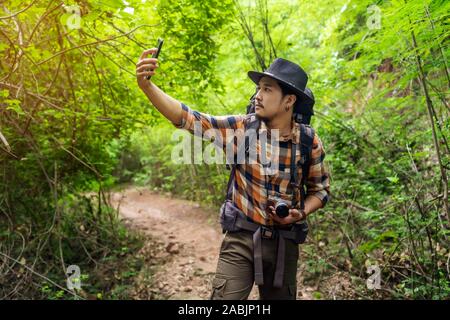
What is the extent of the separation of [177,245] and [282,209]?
5401 mm

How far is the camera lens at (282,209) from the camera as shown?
248 cm

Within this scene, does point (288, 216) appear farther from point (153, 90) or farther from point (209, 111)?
point (209, 111)

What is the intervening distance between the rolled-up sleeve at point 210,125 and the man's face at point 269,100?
161 mm

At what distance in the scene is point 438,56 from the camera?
3.45 meters

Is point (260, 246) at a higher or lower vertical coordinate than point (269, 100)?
lower

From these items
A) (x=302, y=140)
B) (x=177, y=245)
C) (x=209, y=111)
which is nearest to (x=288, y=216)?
(x=302, y=140)

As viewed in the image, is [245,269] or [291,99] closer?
[245,269]

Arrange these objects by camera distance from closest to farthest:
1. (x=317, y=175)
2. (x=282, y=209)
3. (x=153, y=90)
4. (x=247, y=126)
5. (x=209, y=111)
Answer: (x=153, y=90) < (x=282, y=209) < (x=247, y=126) < (x=317, y=175) < (x=209, y=111)

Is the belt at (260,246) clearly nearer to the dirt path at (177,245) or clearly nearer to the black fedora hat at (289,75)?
the black fedora hat at (289,75)

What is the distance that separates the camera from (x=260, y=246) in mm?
2570

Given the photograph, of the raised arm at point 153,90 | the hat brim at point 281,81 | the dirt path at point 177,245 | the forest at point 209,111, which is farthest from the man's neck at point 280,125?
the dirt path at point 177,245

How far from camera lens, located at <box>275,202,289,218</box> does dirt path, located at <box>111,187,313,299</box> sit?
10.0 ft

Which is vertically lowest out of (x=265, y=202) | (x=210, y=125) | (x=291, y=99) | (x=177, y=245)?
(x=177, y=245)
